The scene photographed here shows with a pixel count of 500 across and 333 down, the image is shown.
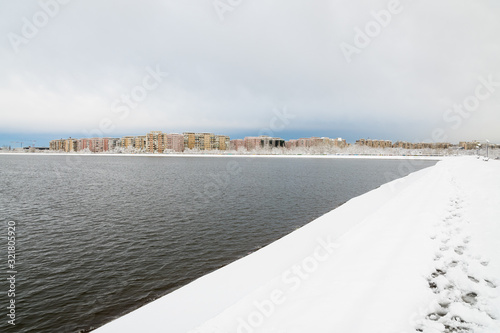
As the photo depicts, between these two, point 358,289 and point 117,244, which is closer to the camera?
point 358,289

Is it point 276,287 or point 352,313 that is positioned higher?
point 352,313

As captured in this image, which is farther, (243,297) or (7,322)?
(7,322)

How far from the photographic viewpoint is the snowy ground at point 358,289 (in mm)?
5520

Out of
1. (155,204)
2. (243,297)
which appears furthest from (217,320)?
(155,204)

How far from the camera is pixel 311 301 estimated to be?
642 cm

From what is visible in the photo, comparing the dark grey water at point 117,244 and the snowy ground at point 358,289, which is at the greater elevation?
the snowy ground at point 358,289

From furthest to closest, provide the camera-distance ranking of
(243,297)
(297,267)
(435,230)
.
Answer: (435,230)
(297,267)
(243,297)

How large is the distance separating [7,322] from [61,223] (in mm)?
12504

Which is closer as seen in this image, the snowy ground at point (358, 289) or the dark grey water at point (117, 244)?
the snowy ground at point (358, 289)

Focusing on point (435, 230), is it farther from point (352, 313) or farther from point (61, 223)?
point (61, 223)

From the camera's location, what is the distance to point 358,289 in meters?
6.66

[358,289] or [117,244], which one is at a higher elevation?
[358,289]

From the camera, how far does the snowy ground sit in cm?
552

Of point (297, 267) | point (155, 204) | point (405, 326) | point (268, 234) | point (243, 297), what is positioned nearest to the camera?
point (405, 326)
